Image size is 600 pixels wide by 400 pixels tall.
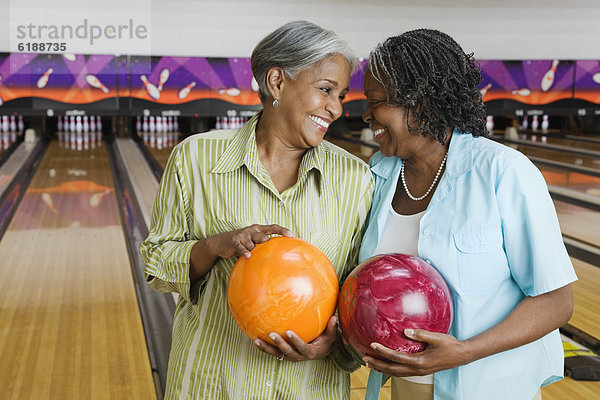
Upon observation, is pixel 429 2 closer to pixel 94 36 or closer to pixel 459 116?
pixel 94 36

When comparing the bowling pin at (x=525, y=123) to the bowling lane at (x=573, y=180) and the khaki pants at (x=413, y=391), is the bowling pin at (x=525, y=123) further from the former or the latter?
the khaki pants at (x=413, y=391)

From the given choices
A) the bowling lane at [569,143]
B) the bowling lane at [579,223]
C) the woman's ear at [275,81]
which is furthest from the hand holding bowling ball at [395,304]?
the bowling lane at [569,143]

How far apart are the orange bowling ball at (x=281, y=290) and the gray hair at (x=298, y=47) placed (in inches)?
13.8

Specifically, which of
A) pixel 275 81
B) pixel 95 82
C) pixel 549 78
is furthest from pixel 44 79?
pixel 275 81

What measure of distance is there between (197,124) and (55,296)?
18.5ft

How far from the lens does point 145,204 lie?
15.1 feet

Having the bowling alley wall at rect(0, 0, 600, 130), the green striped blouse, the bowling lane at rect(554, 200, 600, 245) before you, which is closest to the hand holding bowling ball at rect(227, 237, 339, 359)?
the green striped blouse

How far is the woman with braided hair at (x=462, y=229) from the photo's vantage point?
1.14 metres

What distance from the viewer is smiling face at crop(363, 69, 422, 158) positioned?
50.8 inches

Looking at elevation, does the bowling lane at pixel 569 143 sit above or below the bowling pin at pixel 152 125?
below

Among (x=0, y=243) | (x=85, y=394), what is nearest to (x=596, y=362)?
(x=85, y=394)

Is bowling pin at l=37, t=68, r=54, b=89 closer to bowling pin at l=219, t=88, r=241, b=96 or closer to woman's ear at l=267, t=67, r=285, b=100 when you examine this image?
bowling pin at l=219, t=88, r=241, b=96

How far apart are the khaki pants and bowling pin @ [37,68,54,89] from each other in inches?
265

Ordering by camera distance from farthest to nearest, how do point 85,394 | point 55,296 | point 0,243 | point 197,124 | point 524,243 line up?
point 197,124 < point 0,243 < point 55,296 < point 85,394 < point 524,243
